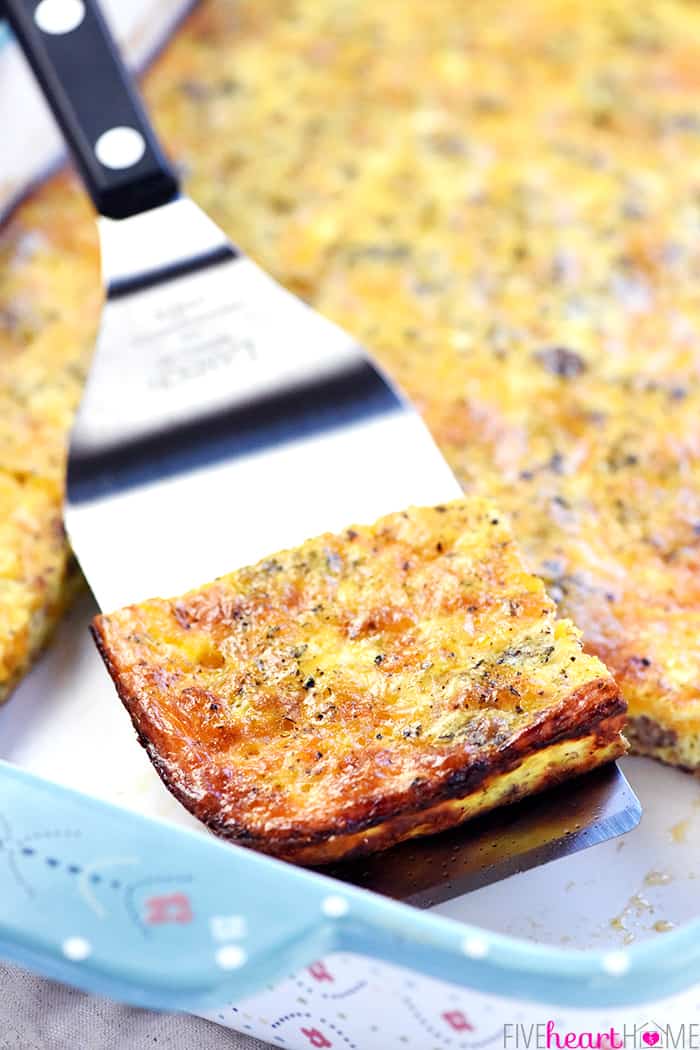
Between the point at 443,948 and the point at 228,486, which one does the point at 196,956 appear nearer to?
the point at 443,948

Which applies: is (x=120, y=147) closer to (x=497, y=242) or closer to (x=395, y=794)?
(x=497, y=242)

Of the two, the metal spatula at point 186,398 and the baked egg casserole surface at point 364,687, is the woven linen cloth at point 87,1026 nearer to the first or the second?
the baked egg casserole surface at point 364,687

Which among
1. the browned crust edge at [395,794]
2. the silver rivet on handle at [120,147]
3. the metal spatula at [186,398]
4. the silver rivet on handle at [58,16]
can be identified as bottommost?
the browned crust edge at [395,794]

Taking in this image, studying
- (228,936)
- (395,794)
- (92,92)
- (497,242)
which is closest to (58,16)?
(92,92)

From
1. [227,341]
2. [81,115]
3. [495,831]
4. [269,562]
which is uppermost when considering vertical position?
[81,115]

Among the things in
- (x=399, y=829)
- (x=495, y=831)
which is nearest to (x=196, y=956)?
(x=399, y=829)

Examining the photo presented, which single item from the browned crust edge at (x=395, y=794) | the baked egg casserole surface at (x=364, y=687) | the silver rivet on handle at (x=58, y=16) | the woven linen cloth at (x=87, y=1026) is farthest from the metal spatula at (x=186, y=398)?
the woven linen cloth at (x=87, y=1026)
